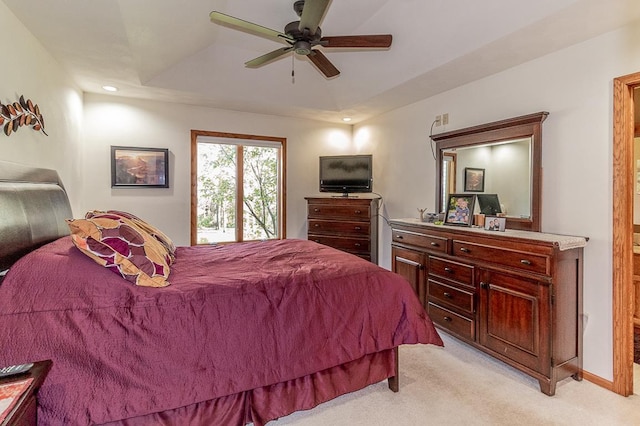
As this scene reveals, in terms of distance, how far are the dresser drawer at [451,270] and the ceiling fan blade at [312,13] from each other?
7.15ft

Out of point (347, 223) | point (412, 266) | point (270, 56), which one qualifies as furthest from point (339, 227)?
point (270, 56)

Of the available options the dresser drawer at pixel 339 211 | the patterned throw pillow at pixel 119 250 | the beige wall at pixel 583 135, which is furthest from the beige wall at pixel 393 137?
the patterned throw pillow at pixel 119 250

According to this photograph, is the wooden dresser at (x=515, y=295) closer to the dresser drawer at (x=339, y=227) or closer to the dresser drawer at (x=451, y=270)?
the dresser drawer at (x=451, y=270)

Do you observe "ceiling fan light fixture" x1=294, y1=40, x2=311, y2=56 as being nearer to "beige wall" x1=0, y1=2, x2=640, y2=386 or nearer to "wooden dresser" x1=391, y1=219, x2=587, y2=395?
"beige wall" x1=0, y1=2, x2=640, y2=386

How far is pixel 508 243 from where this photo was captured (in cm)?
239

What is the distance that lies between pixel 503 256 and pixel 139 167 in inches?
154

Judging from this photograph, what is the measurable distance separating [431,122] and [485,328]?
2.25m

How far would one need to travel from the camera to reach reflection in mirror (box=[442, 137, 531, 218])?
108 inches

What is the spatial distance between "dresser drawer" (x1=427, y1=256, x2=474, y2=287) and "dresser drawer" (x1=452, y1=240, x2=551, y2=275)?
9 centimetres

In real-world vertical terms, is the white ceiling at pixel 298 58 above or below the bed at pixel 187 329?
above

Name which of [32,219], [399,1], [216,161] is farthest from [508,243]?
[216,161]

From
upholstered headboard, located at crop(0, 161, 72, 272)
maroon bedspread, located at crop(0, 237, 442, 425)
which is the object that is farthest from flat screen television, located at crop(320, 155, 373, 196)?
upholstered headboard, located at crop(0, 161, 72, 272)

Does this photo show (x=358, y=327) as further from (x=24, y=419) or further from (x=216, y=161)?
(x=216, y=161)

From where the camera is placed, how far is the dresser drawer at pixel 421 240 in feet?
9.70
